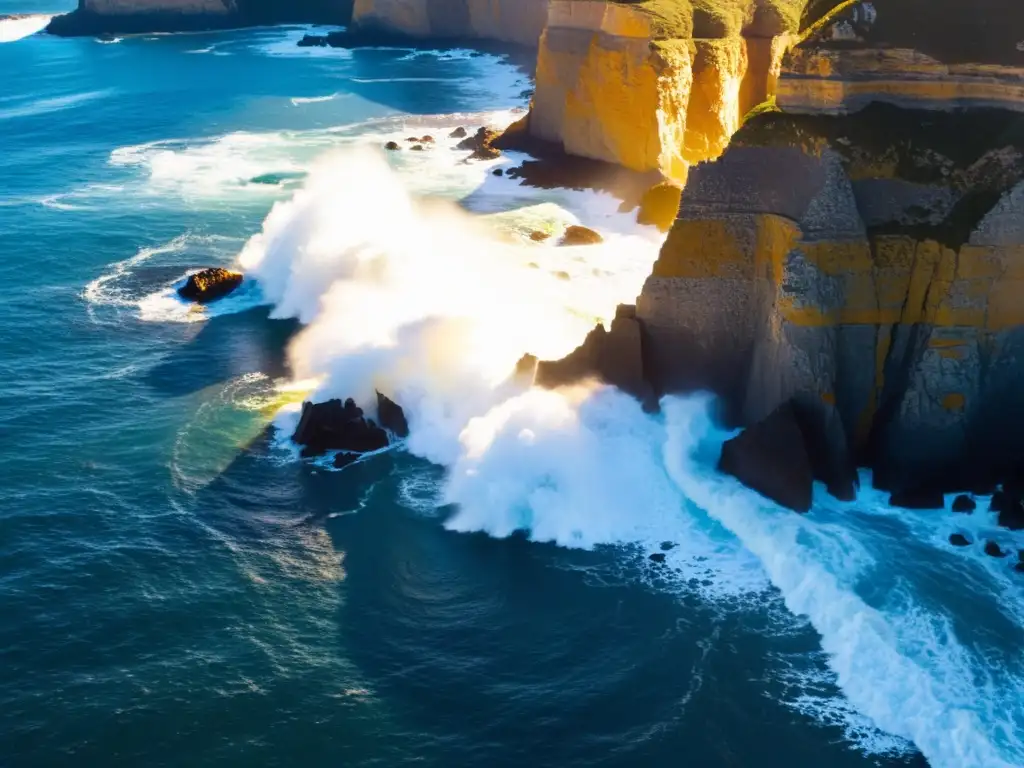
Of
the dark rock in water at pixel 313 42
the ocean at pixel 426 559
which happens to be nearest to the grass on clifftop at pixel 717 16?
the ocean at pixel 426 559

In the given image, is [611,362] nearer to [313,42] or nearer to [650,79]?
[650,79]

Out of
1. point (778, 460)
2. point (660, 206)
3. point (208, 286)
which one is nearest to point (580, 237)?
point (660, 206)

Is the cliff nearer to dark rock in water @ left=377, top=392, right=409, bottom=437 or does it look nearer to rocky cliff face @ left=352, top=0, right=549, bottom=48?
rocky cliff face @ left=352, top=0, right=549, bottom=48

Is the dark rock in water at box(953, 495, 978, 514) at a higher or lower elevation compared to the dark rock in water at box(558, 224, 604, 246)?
lower

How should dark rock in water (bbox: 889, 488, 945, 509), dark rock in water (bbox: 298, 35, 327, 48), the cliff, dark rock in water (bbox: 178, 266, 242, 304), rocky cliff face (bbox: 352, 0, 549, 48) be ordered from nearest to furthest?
dark rock in water (bbox: 889, 488, 945, 509)
dark rock in water (bbox: 178, 266, 242, 304)
rocky cliff face (bbox: 352, 0, 549, 48)
dark rock in water (bbox: 298, 35, 327, 48)
the cliff

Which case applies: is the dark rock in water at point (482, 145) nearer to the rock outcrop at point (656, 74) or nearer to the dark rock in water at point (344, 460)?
the rock outcrop at point (656, 74)

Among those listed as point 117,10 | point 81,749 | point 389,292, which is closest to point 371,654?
point 81,749

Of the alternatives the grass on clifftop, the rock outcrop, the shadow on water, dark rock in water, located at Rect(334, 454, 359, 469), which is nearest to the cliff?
the rock outcrop
